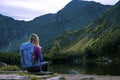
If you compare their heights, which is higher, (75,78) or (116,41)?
(116,41)

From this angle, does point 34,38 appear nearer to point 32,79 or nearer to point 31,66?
point 31,66

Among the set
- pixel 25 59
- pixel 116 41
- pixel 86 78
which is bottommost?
pixel 86 78

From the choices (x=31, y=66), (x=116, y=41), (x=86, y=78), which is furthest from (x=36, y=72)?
(x=116, y=41)

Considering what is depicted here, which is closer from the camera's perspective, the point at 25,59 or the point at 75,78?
the point at 75,78

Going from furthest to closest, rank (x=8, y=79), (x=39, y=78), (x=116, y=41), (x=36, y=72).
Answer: (x=116, y=41)
(x=36, y=72)
(x=39, y=78)
(x=8, y=79)

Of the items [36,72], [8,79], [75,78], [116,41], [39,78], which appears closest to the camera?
[8,79]

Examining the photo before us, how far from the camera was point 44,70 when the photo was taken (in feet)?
68.8

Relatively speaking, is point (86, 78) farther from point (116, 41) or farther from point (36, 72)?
point (116, 41)

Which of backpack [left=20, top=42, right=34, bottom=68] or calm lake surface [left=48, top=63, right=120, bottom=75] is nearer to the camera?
backpack [left=20, top=42, right=34, bottom=68]

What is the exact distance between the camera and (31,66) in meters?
20.3

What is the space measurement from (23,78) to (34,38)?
17.2ft

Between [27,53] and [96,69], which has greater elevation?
[27,53]

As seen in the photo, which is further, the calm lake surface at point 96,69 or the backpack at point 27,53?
the calm lake surface at point 96,69

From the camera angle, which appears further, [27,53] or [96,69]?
[96,69]
